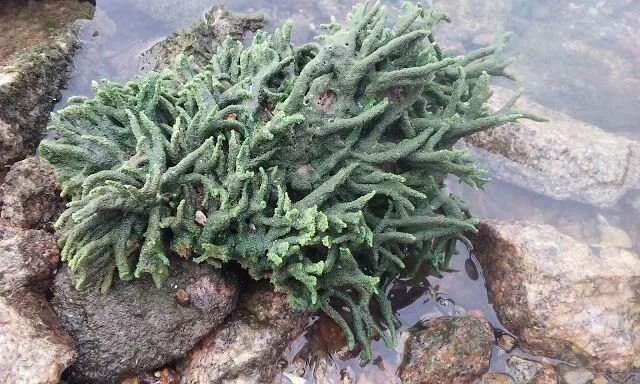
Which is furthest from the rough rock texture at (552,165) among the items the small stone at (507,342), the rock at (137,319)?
the rock at (137,319)

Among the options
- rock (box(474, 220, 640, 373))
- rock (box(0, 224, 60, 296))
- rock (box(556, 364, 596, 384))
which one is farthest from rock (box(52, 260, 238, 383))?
rock (box(556, 364, 596, 384))

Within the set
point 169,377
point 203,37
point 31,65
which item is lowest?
point 169,377

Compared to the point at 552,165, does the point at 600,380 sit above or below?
below

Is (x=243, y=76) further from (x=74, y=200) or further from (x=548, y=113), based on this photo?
(x=548, y=113)

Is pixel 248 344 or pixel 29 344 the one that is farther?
pixel 248 344

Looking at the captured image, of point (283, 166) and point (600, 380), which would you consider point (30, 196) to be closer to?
point (283, 166)

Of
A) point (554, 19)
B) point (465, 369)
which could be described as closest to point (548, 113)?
point (554, 19)

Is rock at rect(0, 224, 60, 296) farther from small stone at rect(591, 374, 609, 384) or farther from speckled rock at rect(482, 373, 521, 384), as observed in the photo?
small stone at rect(591, 374, 609, 384)

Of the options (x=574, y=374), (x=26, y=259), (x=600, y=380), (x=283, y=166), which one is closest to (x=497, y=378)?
(x=574, y=374)
